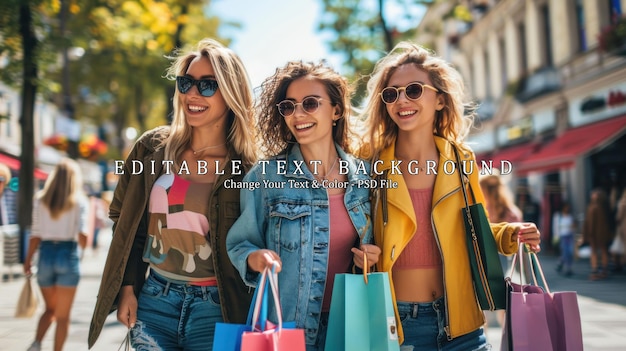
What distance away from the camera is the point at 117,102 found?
2847 centimetres

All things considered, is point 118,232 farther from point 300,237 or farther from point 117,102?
point 117,102

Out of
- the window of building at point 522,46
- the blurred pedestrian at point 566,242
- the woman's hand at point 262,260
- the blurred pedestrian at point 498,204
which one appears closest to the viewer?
the woman's hand at point 262,260

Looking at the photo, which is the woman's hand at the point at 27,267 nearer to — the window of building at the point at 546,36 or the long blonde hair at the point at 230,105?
the long blonde hair at the point at 230,105

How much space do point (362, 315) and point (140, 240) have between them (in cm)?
122

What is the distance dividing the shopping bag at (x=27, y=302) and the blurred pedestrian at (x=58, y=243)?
29 centimetres

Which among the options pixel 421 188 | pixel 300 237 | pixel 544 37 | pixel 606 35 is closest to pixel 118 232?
pixel 300 237

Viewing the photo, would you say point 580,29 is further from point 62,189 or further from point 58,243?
point 58,243

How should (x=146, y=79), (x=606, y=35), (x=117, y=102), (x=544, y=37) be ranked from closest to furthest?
(x=606, y=35) < (x=146, y=79) < (x=544, y=37) < (x=117, y=102)

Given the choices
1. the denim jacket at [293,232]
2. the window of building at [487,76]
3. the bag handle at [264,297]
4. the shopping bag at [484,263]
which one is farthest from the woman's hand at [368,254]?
the window of building at [487,76]

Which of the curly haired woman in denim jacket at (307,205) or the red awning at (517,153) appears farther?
the red awning at (517,153)

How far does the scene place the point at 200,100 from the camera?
9.12 ft

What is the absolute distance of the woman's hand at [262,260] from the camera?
2.15 m

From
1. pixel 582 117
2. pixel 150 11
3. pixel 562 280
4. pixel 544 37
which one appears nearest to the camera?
pixel 562 280

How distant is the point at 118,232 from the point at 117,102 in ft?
90.5
